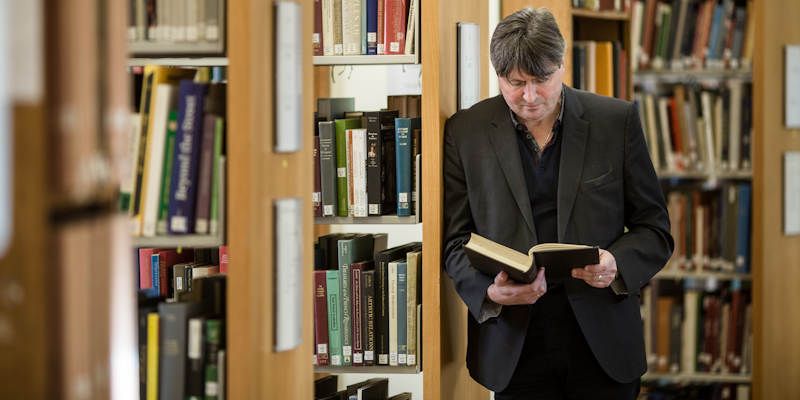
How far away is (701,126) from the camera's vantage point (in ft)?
16.1

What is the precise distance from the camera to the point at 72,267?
4.01 feet

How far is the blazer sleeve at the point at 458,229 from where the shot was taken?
107 inches

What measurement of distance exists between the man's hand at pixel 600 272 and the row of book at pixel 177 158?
972mm

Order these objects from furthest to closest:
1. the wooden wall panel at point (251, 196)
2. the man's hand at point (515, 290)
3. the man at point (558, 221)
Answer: the man at point (558, 221), the man's hand at point (515, 290), the wooden wall panel at point (251, 196)

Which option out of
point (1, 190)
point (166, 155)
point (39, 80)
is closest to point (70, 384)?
point (1, 190)

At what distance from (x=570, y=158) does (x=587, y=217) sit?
16 centimetres

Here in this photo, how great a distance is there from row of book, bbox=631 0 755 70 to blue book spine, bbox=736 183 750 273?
24.7 inches

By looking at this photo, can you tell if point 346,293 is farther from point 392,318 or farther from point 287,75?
point 287,75

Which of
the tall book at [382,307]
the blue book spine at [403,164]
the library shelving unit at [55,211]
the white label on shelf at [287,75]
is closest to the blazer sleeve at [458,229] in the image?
the blue book spine at [403,164]

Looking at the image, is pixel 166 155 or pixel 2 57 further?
pixel 166 155

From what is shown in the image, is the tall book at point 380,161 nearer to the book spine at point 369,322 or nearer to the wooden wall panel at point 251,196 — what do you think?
the book spine at point 369,322

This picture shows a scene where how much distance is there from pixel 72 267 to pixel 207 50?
3.29 feet

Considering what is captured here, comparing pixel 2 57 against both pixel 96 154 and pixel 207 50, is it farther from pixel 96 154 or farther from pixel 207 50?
pixel 207 50

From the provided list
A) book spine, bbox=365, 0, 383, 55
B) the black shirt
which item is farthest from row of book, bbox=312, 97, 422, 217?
the black shirt
